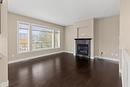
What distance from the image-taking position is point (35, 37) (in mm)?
6488

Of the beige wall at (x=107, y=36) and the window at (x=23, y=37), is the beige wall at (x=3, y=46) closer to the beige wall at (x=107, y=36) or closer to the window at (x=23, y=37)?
the window at (x=23, y=37)

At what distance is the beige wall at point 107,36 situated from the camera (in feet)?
17.8

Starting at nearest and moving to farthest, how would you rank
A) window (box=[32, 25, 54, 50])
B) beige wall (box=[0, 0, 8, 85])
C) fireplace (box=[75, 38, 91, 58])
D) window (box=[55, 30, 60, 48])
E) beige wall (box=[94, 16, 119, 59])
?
1. beige wall (box=[0, 0, 8, 85])
2. beige wall (box=[94, 16, 119, 59])
3. fireplace (box=[75, 38, 91, 58])
4. window (box=[32, 25, 54, 50])
5. window (box=[55, 30, 60, 48])

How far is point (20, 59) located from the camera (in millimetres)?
5320

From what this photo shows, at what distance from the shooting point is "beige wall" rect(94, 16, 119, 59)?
543cm

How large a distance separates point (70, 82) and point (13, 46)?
148 inches

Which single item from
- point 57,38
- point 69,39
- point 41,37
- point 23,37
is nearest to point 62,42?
point 57,38

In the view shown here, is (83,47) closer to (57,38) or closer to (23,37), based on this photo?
(57,38)

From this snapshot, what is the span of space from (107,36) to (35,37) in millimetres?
4532

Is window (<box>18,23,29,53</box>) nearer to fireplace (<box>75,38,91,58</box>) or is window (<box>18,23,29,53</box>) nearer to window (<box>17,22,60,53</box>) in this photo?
window (<box>17,22,60,53</box>)

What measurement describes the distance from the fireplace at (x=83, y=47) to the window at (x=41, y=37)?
2159mm

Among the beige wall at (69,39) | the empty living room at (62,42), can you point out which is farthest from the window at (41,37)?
the beige wall at (69,39)

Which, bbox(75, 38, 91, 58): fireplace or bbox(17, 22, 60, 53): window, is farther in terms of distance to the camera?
bbox(75, 38, 91, 58): fireplace

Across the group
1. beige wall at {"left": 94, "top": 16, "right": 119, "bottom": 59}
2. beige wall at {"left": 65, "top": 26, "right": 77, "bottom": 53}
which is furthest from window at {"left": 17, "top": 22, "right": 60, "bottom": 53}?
beige wall at {"left": 94, "top": 16, "right": 119, "bottom": 59}
